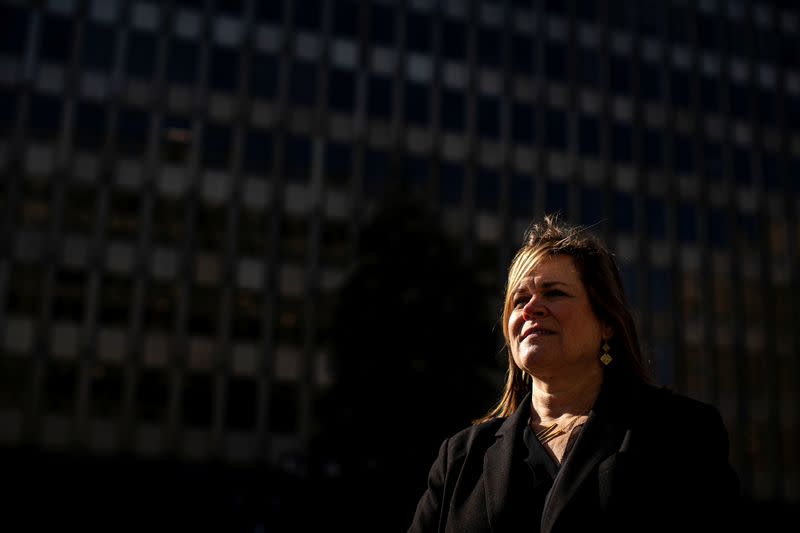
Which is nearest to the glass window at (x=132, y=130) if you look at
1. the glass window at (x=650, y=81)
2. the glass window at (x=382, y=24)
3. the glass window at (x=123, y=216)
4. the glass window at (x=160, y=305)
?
the glass window at (x=123, y=216)

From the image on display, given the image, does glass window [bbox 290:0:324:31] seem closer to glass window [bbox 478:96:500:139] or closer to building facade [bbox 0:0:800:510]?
building facade [bbox 0:0:800:510]

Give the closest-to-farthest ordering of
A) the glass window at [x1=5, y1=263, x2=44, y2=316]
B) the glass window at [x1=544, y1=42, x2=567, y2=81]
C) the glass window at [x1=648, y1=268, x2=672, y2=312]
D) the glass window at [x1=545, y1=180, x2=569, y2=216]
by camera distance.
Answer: the glass window at [x1=5, y1=263, x2=44, y2=316], the glass window at [x1=545, y1=180, x2=569, y2=216], the glass window at [x1=648, y1=268, x2=672, y2=312], the glass window at [x1=544, y1=42, x2=567, y2=81]

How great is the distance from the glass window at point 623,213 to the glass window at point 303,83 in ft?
47.8

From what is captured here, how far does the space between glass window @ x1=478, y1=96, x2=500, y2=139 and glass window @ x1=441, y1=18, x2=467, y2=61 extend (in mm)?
2218

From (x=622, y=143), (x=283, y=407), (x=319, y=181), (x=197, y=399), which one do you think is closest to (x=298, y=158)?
(x=319, y=181)

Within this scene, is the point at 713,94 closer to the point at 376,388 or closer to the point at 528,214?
the point at 528,214

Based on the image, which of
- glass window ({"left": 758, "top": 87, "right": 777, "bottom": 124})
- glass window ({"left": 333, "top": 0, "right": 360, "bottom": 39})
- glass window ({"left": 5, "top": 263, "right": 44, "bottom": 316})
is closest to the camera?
glass window ({"left": 5, "top": 263, "right": 44, "bottom": 316})

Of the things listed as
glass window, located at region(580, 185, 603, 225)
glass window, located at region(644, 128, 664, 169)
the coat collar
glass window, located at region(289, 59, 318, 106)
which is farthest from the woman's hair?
glass window, located at region(644, 128, 664, 169)

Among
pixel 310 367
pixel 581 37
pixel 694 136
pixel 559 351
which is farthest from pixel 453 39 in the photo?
pixel 559 351

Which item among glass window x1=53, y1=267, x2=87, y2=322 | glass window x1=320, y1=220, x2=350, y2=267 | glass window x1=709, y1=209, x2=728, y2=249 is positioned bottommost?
glass window x1=53, y1=267, x2=87, y2=322

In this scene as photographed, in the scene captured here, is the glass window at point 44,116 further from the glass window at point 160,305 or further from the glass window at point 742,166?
Answer: the glass window at point 742,166

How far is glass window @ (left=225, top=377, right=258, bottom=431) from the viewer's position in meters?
32.7

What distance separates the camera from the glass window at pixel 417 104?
3712 centimetres

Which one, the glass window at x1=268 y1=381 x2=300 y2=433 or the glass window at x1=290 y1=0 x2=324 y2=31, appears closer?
the glass window at x1=268 y1=381 x2=300 y2=433
